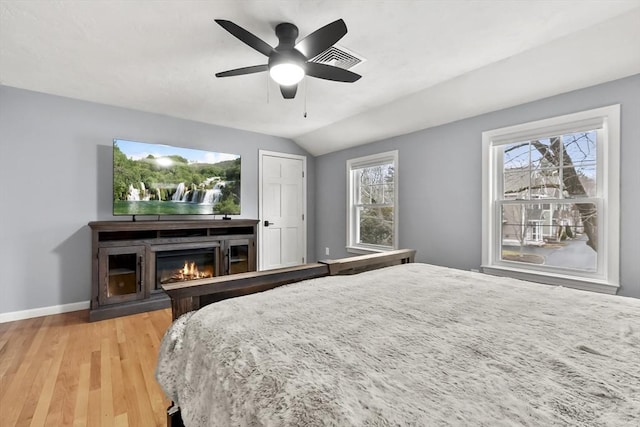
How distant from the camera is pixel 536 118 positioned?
109 inches

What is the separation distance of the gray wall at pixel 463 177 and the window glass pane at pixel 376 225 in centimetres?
32

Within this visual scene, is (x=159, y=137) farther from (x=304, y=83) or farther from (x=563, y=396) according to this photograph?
(x=563, y=396)

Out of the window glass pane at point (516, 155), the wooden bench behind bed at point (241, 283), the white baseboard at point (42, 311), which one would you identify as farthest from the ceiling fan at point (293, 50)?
the white baseboard at point (42, 311)

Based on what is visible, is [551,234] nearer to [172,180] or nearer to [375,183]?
[375,183]

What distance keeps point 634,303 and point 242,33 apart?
2505 mm

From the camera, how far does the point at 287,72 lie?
6.55ft

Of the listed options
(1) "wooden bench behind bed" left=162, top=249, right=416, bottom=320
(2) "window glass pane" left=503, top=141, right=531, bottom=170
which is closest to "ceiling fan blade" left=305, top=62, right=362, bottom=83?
(1) "wooden bench behind bed" left=162, top=249, right=416, bottom=320

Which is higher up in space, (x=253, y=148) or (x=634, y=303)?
(x=253, y=148)

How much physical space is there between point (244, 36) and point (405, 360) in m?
1.89

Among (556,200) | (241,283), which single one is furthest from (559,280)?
(241,283)

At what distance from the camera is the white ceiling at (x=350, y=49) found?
186 centimetres

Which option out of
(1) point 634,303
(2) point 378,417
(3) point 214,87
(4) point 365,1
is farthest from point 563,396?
(3) point 214,87

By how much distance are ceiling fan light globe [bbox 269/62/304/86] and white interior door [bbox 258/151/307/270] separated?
2.75m

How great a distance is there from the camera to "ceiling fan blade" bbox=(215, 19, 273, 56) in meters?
1.65
